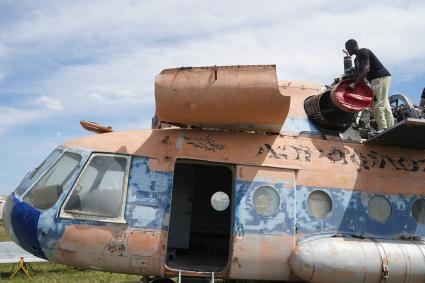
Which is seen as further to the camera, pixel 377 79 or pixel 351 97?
pixel 377 79

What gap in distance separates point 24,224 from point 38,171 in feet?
3.10

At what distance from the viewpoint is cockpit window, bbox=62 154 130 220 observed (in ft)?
21.6

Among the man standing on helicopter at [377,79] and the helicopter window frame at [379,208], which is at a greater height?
the man standing on helicopter at [377,79]

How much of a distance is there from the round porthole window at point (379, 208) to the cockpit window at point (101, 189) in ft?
12.2

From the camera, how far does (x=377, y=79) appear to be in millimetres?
8250

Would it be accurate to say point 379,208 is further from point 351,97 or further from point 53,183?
point 53,183

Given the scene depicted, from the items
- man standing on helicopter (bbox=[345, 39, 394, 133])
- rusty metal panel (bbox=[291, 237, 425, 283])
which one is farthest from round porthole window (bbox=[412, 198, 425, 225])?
man standing on helicopter (bbox=[345, 39, 394, 133])

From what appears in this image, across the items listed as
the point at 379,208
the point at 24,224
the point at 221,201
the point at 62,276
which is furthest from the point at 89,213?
the point at 62,276

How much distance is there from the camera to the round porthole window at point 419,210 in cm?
752

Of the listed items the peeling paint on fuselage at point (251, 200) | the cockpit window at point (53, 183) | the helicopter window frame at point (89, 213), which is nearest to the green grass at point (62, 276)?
the cockpit window at point (53, 183)

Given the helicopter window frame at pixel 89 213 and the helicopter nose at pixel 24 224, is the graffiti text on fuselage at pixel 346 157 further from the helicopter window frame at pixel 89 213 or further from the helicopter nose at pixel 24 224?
the helicopter nose at pixel 24 224

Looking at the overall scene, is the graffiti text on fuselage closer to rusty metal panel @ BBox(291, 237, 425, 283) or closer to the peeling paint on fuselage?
the peeling paint on fuselage

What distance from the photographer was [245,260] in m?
6.57

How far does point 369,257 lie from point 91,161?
411 cm
